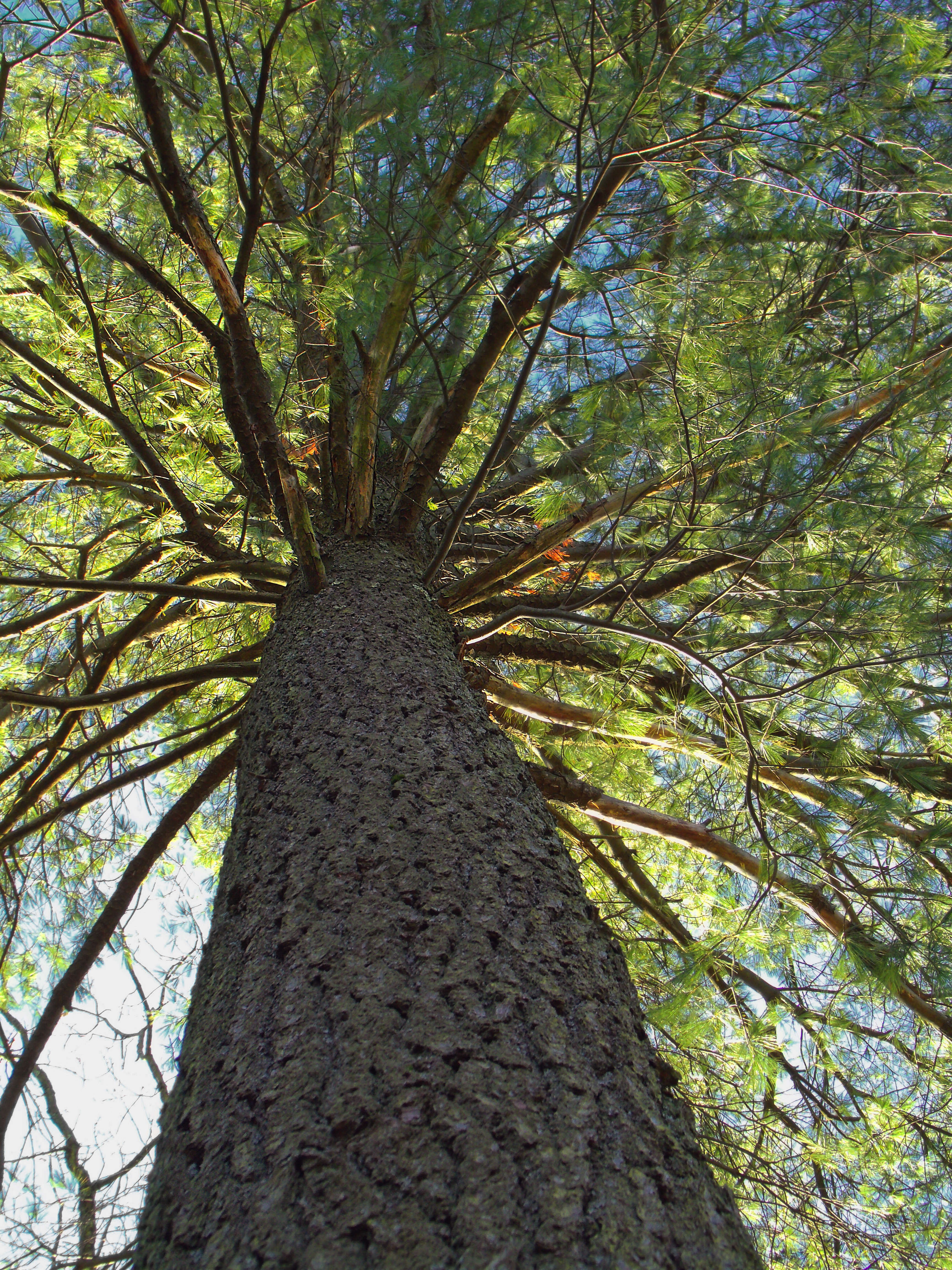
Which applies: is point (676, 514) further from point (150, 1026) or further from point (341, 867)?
point (150, 1026)

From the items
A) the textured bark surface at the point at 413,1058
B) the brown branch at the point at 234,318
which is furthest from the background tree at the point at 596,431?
the textured bark surface at the point at 413,1058

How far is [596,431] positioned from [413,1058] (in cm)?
181

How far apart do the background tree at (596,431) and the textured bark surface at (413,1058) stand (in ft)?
0.60

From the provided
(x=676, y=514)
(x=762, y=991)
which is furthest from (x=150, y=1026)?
(x=676, y=514)

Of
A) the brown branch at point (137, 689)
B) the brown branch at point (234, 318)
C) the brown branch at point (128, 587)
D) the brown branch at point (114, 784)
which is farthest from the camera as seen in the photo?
the brown branch at point (114, 784)

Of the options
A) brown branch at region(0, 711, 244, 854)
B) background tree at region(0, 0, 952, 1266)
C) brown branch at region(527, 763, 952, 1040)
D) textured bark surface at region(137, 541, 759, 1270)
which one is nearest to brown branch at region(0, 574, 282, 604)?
background tree at region(0, 0, 952, 1266)

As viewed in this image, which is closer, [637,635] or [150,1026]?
[637,635]

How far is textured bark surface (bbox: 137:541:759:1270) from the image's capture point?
2.20 ft

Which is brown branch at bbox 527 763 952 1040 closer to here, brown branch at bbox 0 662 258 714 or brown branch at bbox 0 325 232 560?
brown branch at bbox 0 662 258 714

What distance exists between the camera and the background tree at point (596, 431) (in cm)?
181

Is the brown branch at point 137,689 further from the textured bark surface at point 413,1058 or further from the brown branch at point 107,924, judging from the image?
the textured bark surface at point 413,1058

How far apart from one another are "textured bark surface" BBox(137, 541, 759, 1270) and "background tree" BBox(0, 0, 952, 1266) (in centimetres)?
18

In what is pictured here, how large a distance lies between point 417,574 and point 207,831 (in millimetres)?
2132

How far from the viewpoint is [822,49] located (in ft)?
5.83
